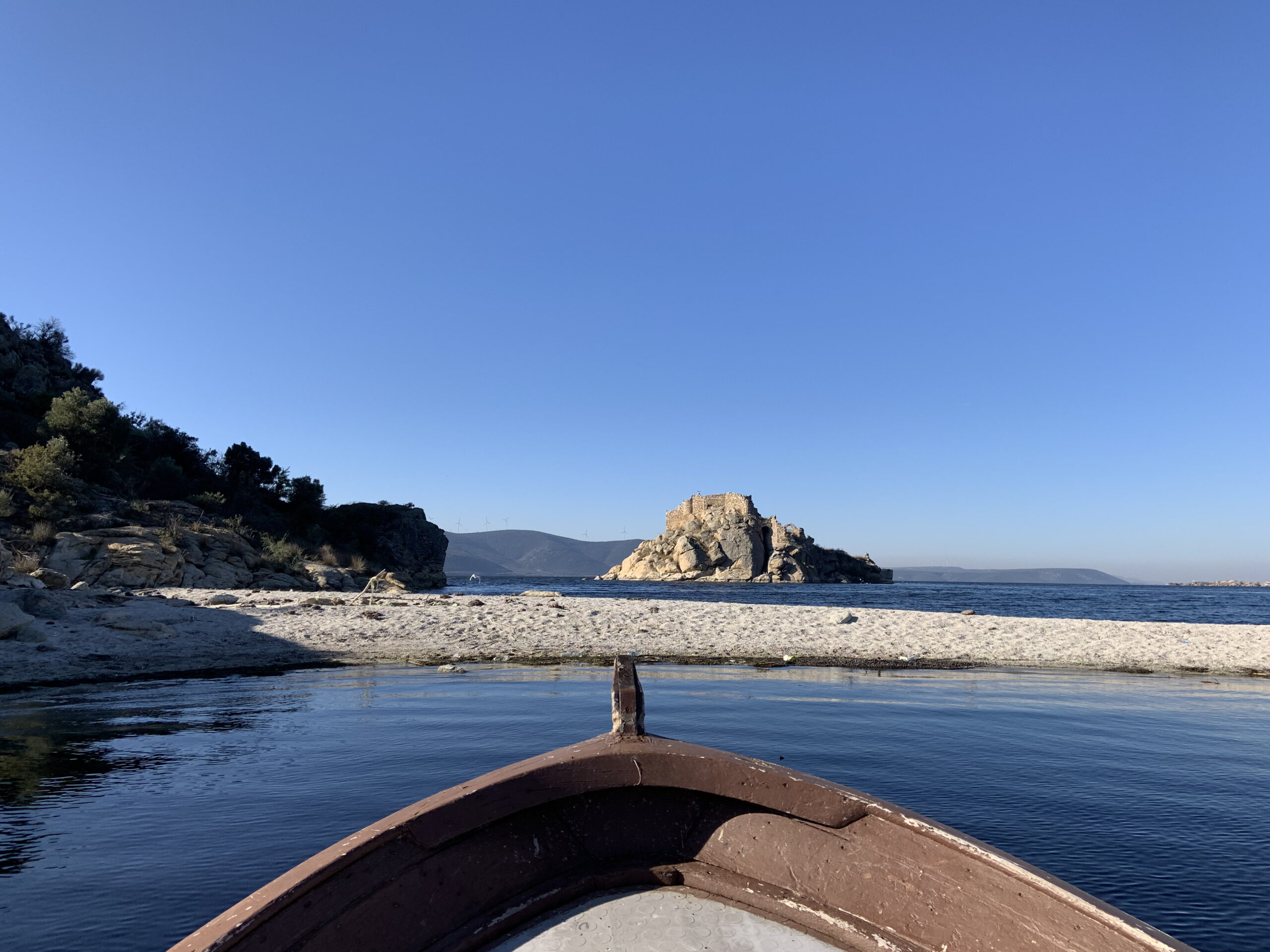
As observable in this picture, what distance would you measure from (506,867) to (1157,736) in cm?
886

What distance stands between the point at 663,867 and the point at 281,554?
113 ft

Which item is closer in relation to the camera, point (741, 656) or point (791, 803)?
point (791, 803)

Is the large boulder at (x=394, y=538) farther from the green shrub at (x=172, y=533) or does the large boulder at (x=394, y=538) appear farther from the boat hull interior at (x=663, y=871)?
the boat hull interior at (x=663, y=871)

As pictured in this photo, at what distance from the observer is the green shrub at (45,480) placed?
24.5m

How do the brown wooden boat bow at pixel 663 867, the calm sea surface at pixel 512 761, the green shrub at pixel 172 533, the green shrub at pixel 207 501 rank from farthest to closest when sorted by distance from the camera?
the green shrub at pixel 207 501 → the green shrub at pixel 172 533 → the calm sea surface at pixel 512 761 → the brown wooden boat bow at pixel 663 867

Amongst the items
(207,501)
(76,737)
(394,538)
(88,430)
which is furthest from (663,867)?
(394,538)

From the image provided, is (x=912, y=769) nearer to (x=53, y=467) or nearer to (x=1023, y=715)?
(x=1023, y=715)

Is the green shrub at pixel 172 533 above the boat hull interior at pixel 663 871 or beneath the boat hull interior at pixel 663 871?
above

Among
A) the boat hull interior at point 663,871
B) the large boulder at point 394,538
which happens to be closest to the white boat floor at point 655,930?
the boat hull interior at point 663,871

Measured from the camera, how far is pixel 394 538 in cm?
6569

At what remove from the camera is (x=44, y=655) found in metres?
12.4

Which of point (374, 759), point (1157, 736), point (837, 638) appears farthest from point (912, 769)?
point (837, 638)

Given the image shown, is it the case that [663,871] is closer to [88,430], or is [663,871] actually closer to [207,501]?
[88,430]

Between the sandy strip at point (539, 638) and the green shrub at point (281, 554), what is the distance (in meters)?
10.9
